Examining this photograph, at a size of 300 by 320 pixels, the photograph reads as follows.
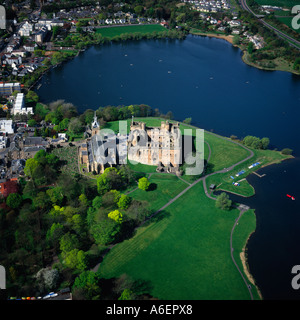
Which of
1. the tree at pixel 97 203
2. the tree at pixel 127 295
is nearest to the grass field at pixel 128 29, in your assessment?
the tree at pixel 97 203

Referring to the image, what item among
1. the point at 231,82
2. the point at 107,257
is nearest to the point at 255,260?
the point at 107,257

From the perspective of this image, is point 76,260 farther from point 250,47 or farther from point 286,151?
point 250,47

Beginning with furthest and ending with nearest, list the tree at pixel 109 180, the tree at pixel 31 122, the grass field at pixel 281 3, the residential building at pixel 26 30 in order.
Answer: the grass field at pixel 281 3 → the residential building at pixel 26 30 → the tree at pixel 31 122 → the tree at pixel 109 180

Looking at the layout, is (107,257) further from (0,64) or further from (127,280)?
(0,64)

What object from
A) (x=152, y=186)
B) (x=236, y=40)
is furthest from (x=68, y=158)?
(x=236, y=40)

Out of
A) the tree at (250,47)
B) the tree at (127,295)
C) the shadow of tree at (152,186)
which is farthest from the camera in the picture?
the tree at (250,47)

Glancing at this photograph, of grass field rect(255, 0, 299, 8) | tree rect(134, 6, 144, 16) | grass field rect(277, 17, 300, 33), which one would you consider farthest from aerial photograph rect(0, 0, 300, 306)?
grass field rect(255, 0, 299, 8)

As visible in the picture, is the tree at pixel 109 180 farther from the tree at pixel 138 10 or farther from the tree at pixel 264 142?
the tree at pixel 138 10
